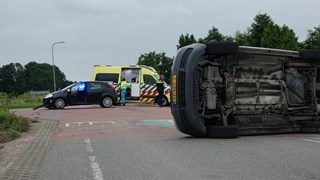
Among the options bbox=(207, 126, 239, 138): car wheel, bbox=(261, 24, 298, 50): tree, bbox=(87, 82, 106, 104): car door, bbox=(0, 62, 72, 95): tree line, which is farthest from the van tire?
bbox=(0, 62, 72, 95): tree line

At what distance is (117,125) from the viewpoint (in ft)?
50.5

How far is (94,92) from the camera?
85.8 feet

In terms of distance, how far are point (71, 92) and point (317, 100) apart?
1604 cm

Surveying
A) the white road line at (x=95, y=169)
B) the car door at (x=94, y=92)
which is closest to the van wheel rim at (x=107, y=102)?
the car door at (x=94, y=92)

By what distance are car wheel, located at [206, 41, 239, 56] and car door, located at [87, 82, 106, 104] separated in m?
15.7

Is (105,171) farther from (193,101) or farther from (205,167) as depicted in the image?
(193,101)

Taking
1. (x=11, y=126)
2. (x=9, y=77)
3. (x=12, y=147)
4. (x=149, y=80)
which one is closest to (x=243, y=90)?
(x=12, y=147)

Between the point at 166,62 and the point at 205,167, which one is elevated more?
the point at 166,62

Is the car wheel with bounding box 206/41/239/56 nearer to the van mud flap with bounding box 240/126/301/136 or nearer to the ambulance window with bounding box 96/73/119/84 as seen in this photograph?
the van mud flap with bounding box 240/126/301/136

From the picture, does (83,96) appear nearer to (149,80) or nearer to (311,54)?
(149,80)

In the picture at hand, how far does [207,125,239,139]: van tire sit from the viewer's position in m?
11.1

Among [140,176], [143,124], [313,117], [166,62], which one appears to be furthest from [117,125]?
[166,62]

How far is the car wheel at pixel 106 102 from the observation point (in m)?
26.3

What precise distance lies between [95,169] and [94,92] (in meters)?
18.8
